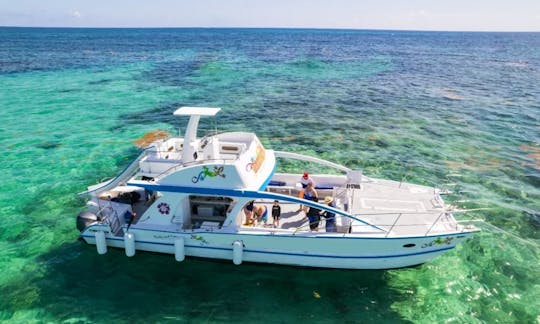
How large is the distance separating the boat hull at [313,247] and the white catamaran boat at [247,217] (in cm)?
3

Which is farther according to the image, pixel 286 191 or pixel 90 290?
pixel 286 191

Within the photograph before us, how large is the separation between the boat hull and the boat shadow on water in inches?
19.5

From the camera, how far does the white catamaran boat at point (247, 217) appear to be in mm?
10789

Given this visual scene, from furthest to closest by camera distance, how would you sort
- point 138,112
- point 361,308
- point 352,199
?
point 138,112, point 352,199, point 361,308

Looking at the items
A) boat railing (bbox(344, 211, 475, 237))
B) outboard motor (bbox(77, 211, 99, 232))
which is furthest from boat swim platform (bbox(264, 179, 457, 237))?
outboard motor (bbox(77, 211, 99, 232))

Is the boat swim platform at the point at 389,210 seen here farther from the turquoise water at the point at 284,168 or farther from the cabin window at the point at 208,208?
the cabin window at the point at 208,208

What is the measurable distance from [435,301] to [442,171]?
1073cm

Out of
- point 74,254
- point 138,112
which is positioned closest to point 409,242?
point 74,254

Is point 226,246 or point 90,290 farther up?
point 226,246

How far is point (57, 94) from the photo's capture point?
37.1 m

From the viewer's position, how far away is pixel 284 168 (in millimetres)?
19516

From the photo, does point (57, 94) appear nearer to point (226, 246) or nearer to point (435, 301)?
point (226, 246)

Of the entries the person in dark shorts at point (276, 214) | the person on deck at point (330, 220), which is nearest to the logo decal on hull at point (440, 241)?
the person on deck at point (330, 220)

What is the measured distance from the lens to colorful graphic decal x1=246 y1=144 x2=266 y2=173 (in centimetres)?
1123
